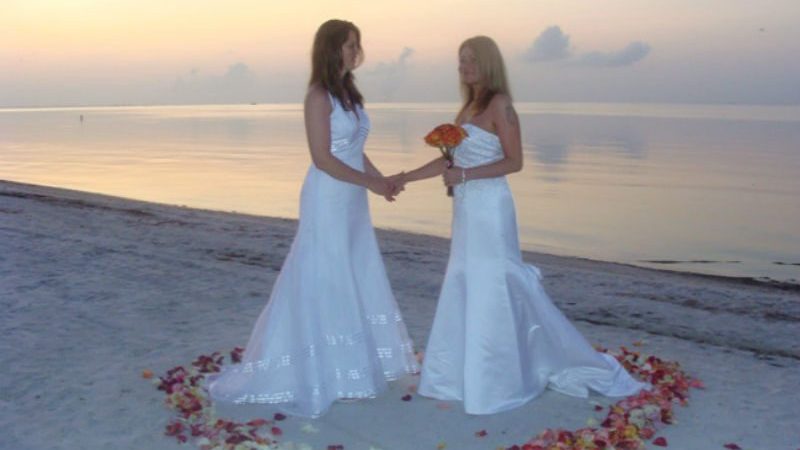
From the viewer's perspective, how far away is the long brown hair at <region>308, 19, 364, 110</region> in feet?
17.9

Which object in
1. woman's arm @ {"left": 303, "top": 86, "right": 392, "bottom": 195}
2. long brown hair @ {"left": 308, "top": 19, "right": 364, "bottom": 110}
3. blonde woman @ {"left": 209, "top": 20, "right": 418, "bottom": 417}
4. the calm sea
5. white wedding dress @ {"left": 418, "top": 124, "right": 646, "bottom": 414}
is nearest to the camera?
long brown hair @ {"left": 308, "top": 19, "right": 364, "bottom": 110}

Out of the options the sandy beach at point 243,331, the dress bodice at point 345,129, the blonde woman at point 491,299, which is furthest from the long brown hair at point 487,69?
the sandy beach at point 243,331

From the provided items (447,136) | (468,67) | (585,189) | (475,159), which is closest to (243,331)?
(475,159)

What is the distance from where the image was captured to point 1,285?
10.0m

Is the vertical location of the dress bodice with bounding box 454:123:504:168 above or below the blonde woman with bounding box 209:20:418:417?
above

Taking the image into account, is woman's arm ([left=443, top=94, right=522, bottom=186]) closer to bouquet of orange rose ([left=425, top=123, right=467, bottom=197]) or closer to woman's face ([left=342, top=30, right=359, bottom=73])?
bouquet of orange rose ([left=425, top=123, right=467, bottom=197])

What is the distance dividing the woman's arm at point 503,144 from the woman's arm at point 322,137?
618 millimetres

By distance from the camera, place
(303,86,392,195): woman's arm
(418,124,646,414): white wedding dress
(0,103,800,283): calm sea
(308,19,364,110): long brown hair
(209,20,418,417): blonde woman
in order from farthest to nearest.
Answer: (0,103,800,283): calm sea < (418,124,646,414): white wedding dress < (209,20,418,417): blonde woman < (303,86,392,195): woman's arm < (308,19,364,110): long brown hair

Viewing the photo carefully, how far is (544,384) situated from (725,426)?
117 centimetres

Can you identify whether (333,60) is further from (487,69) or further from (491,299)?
(491,299)

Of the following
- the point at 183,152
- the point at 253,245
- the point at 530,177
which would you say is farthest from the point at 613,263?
the point at 183,152

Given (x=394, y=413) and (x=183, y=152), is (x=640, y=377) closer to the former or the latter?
(x=394, y=413)

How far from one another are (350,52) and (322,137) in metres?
0.54

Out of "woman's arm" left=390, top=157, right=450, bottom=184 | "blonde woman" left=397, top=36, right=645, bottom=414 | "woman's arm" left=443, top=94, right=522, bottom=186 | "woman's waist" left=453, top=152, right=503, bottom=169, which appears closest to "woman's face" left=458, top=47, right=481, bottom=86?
"blonde woman" left=397, top=36, right=645, bottom=414
